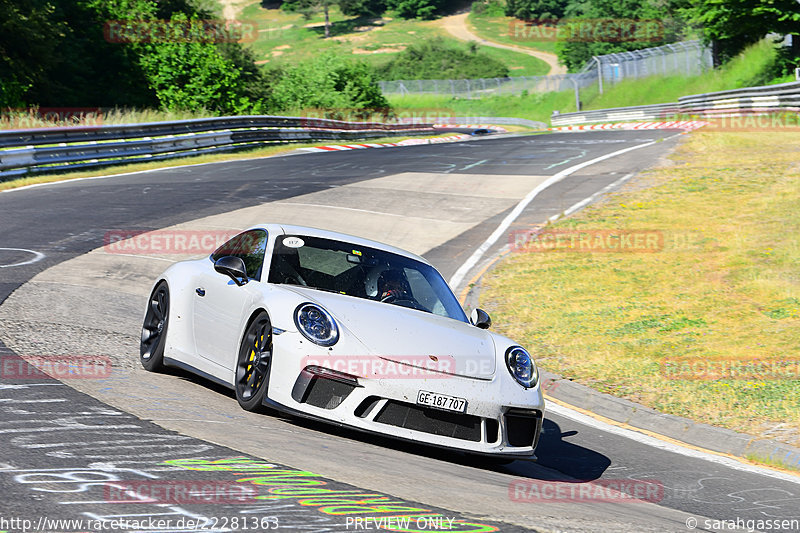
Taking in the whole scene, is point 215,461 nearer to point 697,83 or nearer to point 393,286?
point 393,286

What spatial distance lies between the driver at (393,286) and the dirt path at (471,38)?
385 ft

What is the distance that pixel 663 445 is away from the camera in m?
7.95

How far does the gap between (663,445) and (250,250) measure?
376 centimetres

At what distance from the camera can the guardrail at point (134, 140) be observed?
22513 mm

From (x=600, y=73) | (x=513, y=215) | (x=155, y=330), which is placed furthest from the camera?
(x=600, y=73)

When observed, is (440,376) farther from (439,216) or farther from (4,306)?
(439,216)

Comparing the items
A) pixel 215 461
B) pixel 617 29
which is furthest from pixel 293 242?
pixel 617 29

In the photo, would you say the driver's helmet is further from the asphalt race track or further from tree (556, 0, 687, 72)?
tree (556, 0, 687, 72)

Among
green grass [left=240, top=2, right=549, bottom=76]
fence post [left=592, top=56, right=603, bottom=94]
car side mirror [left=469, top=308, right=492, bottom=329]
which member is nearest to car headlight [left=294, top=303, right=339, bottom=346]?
car side mirror [left=469, top=308, right=492, bottom=329]

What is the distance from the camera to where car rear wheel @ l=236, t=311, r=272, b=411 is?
6.60 meters

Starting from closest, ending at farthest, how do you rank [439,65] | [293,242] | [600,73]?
[293,242] → [600,73] → [439,65]

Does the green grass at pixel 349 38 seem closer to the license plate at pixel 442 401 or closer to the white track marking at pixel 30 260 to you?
the white track marking at pixel 30 260

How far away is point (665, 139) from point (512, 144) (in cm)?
535

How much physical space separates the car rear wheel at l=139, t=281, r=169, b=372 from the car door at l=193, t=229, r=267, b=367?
17.5 inches
